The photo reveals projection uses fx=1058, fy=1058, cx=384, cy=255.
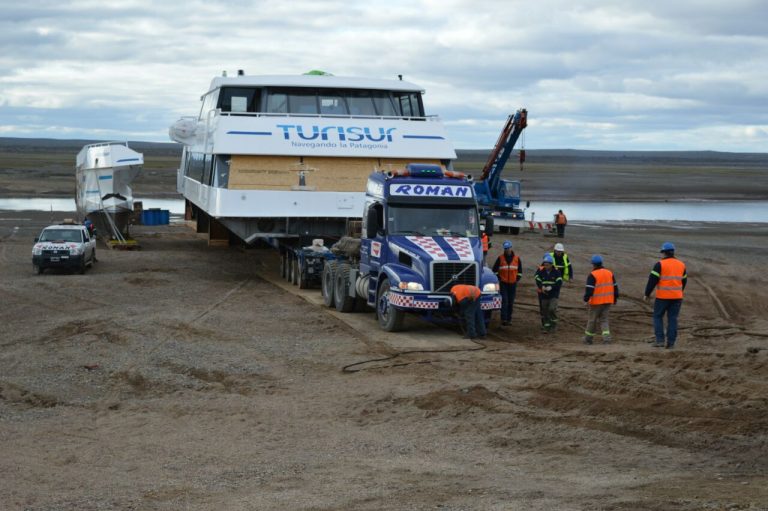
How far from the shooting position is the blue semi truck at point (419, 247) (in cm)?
1962

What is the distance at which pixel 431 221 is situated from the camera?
20891 mm

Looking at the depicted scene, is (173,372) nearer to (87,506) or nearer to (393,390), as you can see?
(393,390)

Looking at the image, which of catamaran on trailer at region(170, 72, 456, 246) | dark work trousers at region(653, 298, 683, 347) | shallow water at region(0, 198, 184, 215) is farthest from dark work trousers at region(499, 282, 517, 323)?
shallow water at region(0, 198, 184, 215)

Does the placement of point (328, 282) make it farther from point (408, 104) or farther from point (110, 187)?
point (110, 187)

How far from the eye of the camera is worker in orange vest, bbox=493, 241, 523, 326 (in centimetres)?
2188

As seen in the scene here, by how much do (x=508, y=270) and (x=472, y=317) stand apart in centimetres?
245

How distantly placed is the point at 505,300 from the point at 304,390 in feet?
25.3

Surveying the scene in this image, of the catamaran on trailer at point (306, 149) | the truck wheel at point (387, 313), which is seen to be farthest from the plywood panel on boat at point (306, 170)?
the truck wheel at point (387, 313)

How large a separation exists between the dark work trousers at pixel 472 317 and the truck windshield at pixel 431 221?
170 centimetres

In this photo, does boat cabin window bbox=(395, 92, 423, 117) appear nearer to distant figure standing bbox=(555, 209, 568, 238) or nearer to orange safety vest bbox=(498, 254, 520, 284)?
orange safety vest bbox=(498, 254, 520, 284)

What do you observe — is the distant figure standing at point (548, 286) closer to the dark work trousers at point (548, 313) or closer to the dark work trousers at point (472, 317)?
the dark work trousers at point (548, 313)

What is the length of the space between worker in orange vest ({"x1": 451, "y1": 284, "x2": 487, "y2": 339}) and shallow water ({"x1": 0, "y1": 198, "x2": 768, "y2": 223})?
37.4 metres

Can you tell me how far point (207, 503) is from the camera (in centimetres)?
990

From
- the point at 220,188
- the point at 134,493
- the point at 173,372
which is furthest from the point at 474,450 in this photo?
the point at 220,188
